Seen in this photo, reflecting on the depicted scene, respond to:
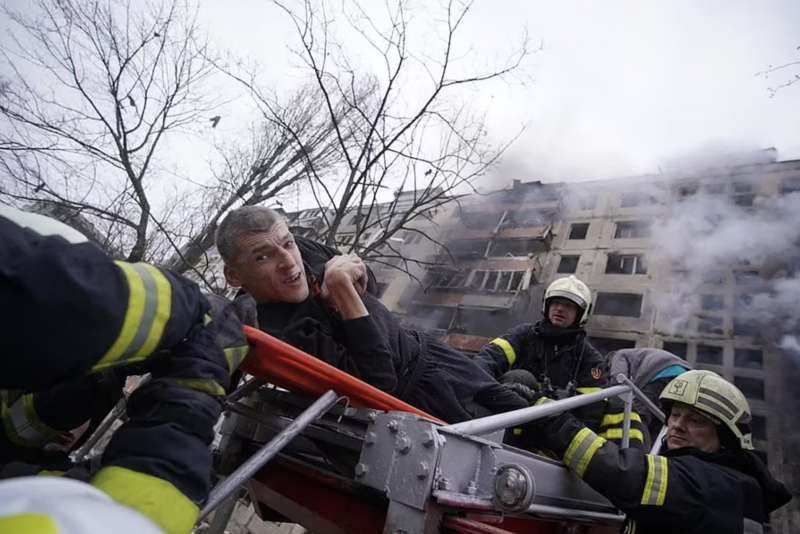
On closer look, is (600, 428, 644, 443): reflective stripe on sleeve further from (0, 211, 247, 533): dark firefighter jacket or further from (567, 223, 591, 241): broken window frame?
(567, 223, 591, 241): broken window frame

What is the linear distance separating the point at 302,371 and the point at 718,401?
272cm

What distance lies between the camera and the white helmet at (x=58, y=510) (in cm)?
50

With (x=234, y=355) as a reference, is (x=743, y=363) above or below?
above

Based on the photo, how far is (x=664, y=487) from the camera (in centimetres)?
204

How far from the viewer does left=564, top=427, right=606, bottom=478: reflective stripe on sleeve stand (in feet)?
6.89

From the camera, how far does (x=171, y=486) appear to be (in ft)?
2.96

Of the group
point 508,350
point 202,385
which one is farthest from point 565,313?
point 202,385

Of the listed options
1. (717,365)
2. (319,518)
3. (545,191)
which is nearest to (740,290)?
(717,365)

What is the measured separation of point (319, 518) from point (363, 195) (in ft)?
18.0

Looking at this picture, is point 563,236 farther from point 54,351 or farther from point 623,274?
point 54,351

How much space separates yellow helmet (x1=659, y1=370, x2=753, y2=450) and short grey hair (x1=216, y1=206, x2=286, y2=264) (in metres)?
2.84

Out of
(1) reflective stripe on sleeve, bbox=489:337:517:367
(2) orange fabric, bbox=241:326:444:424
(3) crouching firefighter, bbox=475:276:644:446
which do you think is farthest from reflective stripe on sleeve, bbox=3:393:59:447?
(1) reflective stripe on sleeve, bbox=489:337:517:367

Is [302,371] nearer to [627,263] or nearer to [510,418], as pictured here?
[510,418]

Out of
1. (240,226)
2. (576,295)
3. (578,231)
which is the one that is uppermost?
(578,231)
